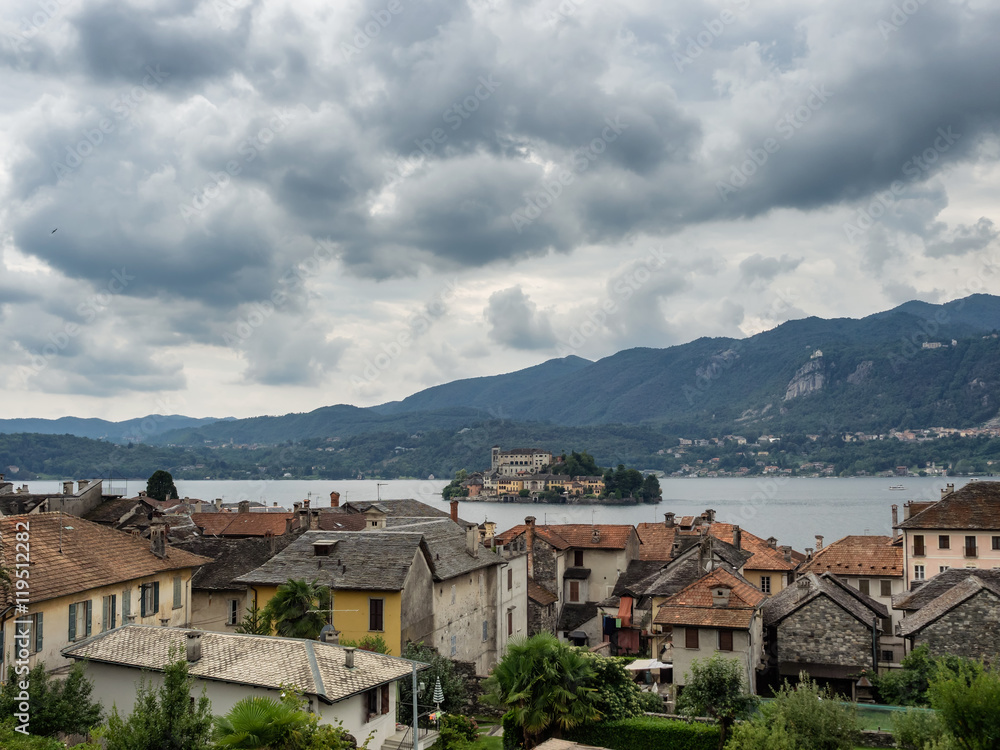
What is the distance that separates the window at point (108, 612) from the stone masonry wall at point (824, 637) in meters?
31.3

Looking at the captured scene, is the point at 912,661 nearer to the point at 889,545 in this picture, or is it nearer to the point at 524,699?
the point at 524,699

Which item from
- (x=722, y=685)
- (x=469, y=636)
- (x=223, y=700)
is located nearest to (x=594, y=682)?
(x=722, y=685)

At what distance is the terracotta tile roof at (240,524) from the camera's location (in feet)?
252

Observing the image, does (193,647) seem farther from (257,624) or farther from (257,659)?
(257,624)

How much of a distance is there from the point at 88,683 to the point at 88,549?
8787 mm

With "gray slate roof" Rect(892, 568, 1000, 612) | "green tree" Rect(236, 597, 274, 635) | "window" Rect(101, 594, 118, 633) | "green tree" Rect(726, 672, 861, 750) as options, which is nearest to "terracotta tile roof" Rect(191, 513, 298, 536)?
"green tree" Rect(236, 597, 274, 635)

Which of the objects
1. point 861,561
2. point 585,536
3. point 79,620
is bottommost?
point 861,561

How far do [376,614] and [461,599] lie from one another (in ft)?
25.7

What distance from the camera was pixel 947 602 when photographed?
39219mm

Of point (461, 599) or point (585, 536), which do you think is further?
point (585, 536)

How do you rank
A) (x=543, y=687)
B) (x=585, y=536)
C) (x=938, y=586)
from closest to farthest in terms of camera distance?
(x=543, y=687)
(x=938, y=586)
(x=585, y=536)

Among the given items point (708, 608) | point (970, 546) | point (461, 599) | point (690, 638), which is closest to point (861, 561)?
point (970, 546)

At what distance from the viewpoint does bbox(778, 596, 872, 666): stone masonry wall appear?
134ft

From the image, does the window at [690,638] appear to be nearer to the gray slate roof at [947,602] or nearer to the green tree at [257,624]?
the gray slate roof at [947,602]
